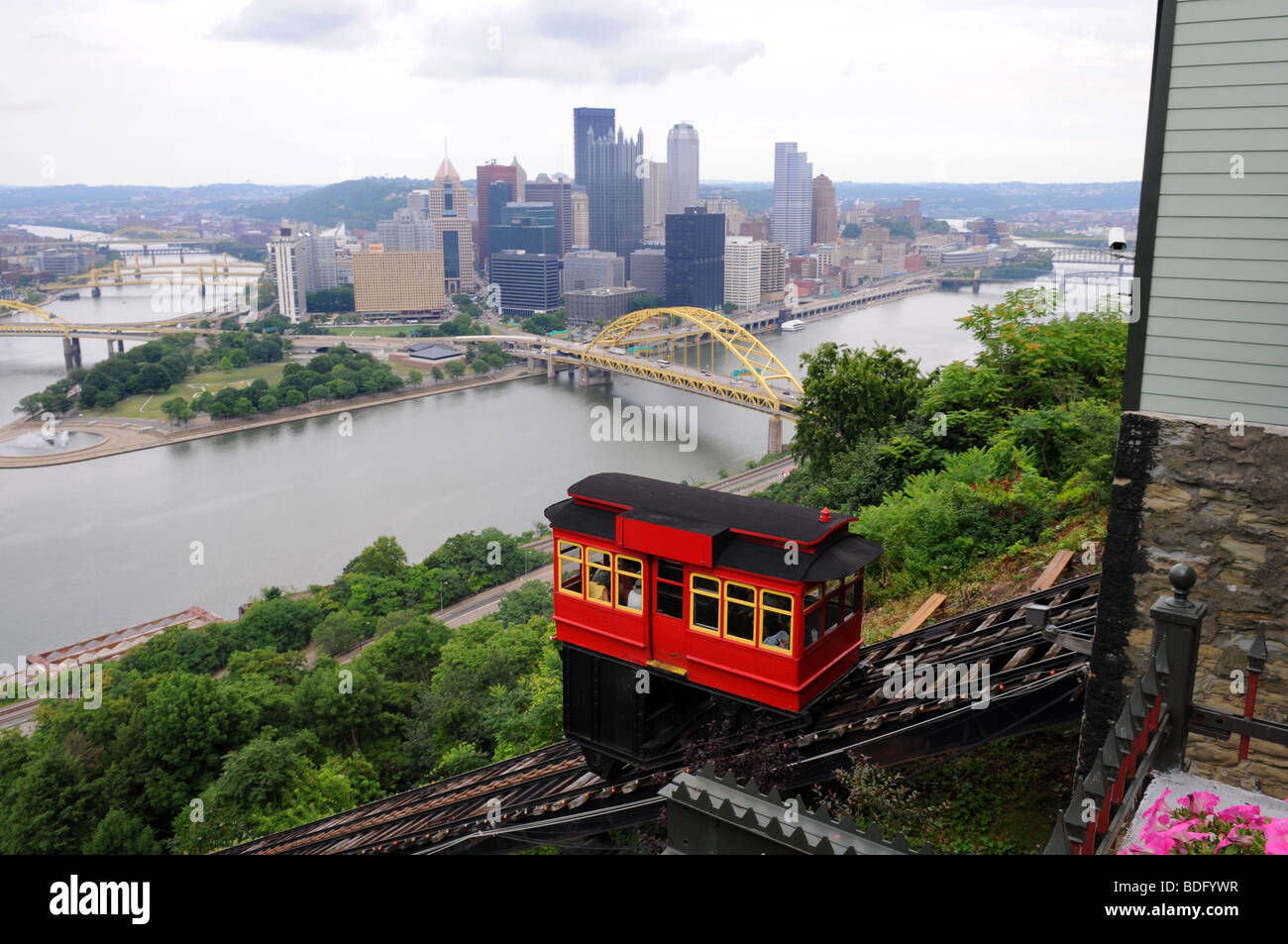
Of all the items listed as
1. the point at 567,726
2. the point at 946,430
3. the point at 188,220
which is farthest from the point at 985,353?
the point at 188,220

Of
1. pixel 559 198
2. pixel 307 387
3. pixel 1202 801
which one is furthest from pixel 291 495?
pixel 559 198

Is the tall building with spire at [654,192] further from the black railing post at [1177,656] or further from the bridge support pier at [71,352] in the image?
the black railing post at [1177,656]

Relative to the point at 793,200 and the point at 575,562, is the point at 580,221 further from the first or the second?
the point at 575,562

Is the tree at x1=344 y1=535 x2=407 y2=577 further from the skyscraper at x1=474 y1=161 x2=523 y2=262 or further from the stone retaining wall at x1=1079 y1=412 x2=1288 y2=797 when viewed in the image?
the skyscraper at x1=474 y1=161 x2=523 y2=262

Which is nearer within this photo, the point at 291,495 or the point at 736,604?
the point at 736,604

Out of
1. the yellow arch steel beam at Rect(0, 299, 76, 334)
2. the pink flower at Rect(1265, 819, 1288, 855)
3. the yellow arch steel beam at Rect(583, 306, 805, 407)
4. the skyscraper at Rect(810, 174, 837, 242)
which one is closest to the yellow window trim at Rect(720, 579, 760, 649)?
the pink flower at Rect(1265, 819, 1288, 855)

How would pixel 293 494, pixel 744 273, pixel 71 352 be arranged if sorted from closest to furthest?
pixel 293 494, pixel 71 352, pixel 744 273

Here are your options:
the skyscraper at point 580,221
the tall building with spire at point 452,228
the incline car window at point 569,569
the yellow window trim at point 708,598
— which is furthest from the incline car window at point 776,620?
the skyscraper at point 580,221
